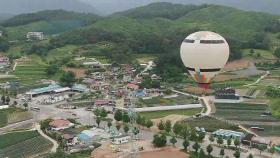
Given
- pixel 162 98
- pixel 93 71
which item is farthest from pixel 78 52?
pixel 162 98

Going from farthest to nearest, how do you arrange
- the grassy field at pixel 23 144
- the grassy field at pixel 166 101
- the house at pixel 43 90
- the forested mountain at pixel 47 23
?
the forested mountain at pixel 47 23, the house at pixel 43 90, the grassy field at pixel 166 101, the grassy field at pixel 23 144

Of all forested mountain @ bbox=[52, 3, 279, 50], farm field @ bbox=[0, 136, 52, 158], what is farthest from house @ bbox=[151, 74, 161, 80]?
farm field @ bbox=[0, 136, 52, 158]

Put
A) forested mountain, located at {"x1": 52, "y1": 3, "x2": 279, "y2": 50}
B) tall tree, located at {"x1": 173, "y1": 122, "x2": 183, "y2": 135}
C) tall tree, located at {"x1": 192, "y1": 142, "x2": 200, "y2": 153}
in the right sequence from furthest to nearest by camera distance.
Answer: forested mountain, located at {"x1": 52, "y1": 3, "x2": 279, "y2": 50} → tall tree, located at {"x1": 173, "y1": 122, "x2": 183, "y2": 135} → tall tree, located at {"x1": 192, "y1": 142, "x2": 200, "y2": 153}

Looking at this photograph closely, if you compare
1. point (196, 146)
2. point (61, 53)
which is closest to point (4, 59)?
point (61, 53)

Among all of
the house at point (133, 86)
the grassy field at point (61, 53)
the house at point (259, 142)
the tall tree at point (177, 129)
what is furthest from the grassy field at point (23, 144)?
the grassy field at point (61, 53)

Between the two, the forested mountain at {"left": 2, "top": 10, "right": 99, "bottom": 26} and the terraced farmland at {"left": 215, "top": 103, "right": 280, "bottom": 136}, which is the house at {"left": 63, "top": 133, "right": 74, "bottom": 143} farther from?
the forested mountain at {"left": 2, "top": 10, "right": 99, "bottom": 26}

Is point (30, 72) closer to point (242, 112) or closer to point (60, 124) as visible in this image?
point (60, 124)

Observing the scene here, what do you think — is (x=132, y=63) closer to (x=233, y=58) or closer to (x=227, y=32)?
(x=233, y=58)

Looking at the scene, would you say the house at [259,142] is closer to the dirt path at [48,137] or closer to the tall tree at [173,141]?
the tall tree at [173,141]
